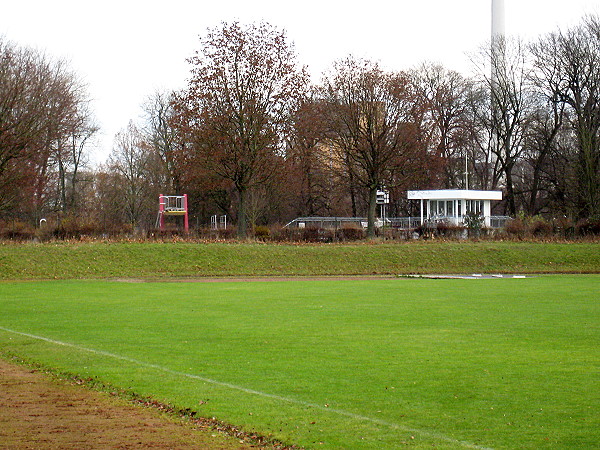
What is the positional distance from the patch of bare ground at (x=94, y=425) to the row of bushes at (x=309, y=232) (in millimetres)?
38399

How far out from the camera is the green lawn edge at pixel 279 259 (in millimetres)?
41875

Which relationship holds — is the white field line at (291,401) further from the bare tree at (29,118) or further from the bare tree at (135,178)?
the bare tree at (135,178)

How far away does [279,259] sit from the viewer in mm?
45688

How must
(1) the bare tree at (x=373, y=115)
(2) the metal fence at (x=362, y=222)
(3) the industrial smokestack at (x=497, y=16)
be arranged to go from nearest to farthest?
(1) the bare tree at (x=373, y=115) < (2) the metal fence at (x=362, y=222) < (3) the industrial smokestack at (x=497, y=16)

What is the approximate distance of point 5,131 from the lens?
165ft

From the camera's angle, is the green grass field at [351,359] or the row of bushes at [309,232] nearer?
the green grass field at [351,359]

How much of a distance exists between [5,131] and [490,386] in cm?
4589

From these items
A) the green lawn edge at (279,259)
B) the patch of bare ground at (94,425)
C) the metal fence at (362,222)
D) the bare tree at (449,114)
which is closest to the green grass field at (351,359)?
the patch of bare ground at (94,425)

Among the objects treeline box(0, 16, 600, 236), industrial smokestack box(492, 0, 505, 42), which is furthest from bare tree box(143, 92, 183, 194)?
industrial smokestack box(492, 0, 505, 42)

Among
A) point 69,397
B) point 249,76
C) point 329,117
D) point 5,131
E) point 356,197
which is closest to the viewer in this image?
point 69,397

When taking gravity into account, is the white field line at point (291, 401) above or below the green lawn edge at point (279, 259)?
below

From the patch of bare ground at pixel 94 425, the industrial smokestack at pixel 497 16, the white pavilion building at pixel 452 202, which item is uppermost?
the industrial smokestack at pixel 497 16

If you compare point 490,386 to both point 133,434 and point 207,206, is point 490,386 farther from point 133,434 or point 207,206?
point 207,206

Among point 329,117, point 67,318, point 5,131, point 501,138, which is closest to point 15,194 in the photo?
point 5,131
